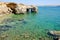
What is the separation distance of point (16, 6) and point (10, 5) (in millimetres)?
3660

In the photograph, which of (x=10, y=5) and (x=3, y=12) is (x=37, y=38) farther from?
(x=10, y=5)

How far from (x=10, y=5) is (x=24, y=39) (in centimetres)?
3982

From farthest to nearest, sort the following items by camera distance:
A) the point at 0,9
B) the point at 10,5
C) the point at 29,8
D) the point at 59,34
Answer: the point at 29,8 < the point at 10,5 < the point at 0,9 < the point at 59,34

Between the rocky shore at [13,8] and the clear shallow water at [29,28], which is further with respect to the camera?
the rocky shore at [13,8]

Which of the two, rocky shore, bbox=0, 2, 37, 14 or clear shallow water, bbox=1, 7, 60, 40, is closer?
clear shallow water, bbox=1, 7, 60, 40

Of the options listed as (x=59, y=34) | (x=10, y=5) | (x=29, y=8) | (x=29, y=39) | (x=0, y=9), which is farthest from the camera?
(x=29, y=8)

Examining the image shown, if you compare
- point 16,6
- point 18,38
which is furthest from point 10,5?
point 18,38

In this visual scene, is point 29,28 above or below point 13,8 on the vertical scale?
above

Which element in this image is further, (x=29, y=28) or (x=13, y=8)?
(x=13, y=8)

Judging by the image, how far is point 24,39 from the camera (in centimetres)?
1598

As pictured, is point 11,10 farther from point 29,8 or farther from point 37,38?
point 37,38

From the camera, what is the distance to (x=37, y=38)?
647 inches

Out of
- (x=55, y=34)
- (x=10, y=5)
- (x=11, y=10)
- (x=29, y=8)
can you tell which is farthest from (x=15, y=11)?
(x=55, y=34)

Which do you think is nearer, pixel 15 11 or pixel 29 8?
pixel 15 11
